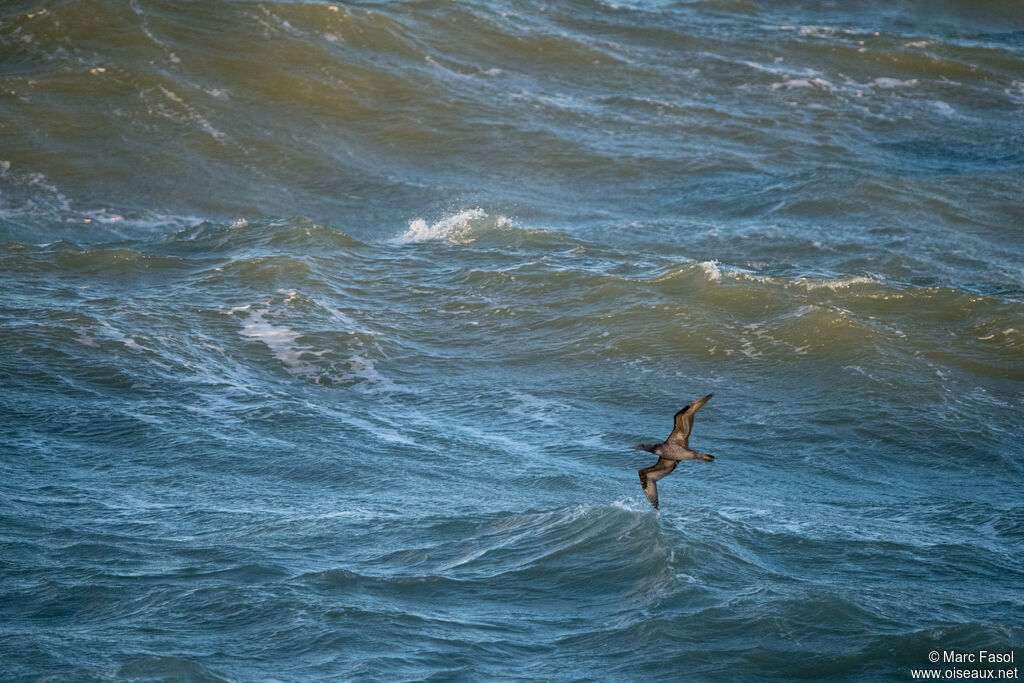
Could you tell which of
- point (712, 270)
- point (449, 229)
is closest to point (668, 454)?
point (712, 270)

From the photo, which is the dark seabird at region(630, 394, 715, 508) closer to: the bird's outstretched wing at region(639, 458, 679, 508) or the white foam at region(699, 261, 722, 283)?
the bird's outstretched wing at region(639, 458, 679, 508)

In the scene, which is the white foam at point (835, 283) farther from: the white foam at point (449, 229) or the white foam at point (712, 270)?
the white foam at point (449, 229)

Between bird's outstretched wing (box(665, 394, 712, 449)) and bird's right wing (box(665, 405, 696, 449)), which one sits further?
bird's right wing (box(665, 405, 696, 449))

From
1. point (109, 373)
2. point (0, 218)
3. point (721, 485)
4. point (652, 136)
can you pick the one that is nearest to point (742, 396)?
point (721, 485)

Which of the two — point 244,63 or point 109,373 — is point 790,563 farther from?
point 244,63

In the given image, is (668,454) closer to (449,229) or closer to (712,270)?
(712,270)

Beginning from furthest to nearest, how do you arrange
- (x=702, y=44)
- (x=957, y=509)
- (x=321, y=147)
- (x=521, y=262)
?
(x=702, y=44) < (x=321, y=147) < (x=521, y=262) < (x=957, y=509)

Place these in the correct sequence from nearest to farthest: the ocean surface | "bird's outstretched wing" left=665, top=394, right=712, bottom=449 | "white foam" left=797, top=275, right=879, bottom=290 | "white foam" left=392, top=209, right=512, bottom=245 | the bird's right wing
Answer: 1. "bird's outstretched wing" left=665, top=394, right=712, bottom=449
2. the bird's right wing
3. the ocean surface
4. "white foam" left=797, top=275, right=879, bottom=290
5. "white foam" left=392, top=209, right=512, bottom=245

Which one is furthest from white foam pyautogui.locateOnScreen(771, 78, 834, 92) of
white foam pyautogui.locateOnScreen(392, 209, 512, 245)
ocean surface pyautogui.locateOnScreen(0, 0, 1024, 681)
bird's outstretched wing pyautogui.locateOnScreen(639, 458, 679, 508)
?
bird's outstretched wing pyautogui.locateOnScreen(639, 458, 679, 508)

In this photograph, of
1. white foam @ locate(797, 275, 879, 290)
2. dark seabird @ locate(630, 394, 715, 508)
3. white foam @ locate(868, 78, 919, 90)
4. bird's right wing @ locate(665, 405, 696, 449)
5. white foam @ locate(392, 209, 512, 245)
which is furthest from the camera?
white foam @ locate(868, 78, 919, 90)
